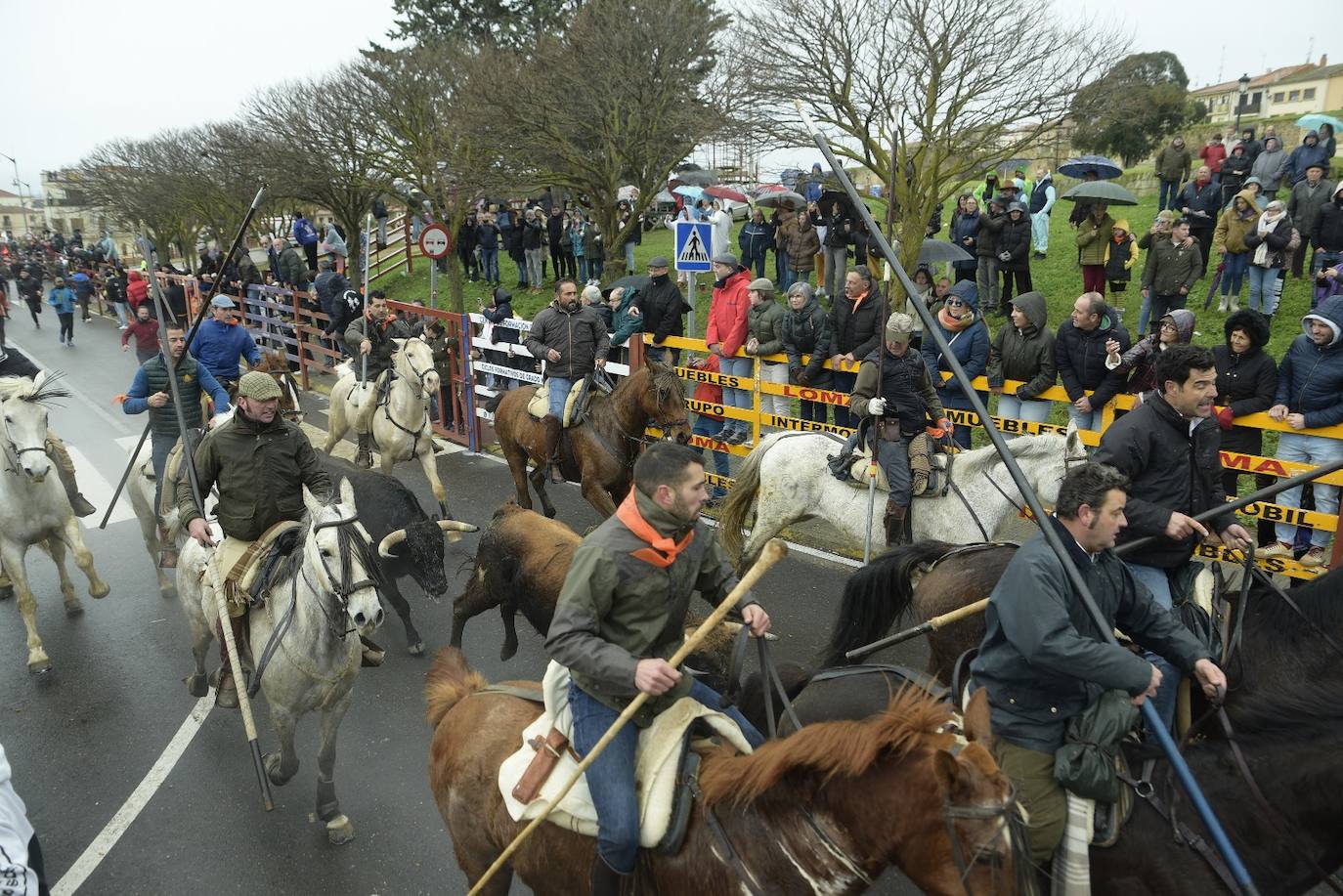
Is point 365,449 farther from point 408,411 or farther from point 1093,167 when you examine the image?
point 1093,167

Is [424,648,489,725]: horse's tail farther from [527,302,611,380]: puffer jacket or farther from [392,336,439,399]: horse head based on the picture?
[392,336,439,399]: horse head

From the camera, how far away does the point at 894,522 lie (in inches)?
283

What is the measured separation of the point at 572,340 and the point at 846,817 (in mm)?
7748

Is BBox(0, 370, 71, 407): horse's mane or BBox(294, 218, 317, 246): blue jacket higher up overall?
BBox(294, 218, 317, 246): blue jacket

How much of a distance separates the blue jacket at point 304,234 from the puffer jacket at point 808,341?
74.4 ft

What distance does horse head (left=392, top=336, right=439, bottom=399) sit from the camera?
10.2 metres

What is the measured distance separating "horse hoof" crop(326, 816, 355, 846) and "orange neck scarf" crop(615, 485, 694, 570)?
302 cm

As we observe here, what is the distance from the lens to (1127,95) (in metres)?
14.2

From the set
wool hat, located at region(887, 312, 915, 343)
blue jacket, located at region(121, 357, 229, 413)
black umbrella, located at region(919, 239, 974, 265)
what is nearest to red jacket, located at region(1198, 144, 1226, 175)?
black umbrella, located at region(919, 239, 974, 265)

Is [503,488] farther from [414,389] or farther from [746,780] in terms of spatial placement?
[746,780]

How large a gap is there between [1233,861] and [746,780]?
5.72ft

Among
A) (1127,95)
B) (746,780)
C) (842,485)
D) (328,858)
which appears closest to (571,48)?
(1127,95)

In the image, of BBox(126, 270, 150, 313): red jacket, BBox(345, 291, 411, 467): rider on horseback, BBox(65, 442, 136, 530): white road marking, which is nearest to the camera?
BBox(65, 442, 136, 530): white road marking

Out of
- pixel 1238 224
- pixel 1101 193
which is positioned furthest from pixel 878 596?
pixel 1238 224
